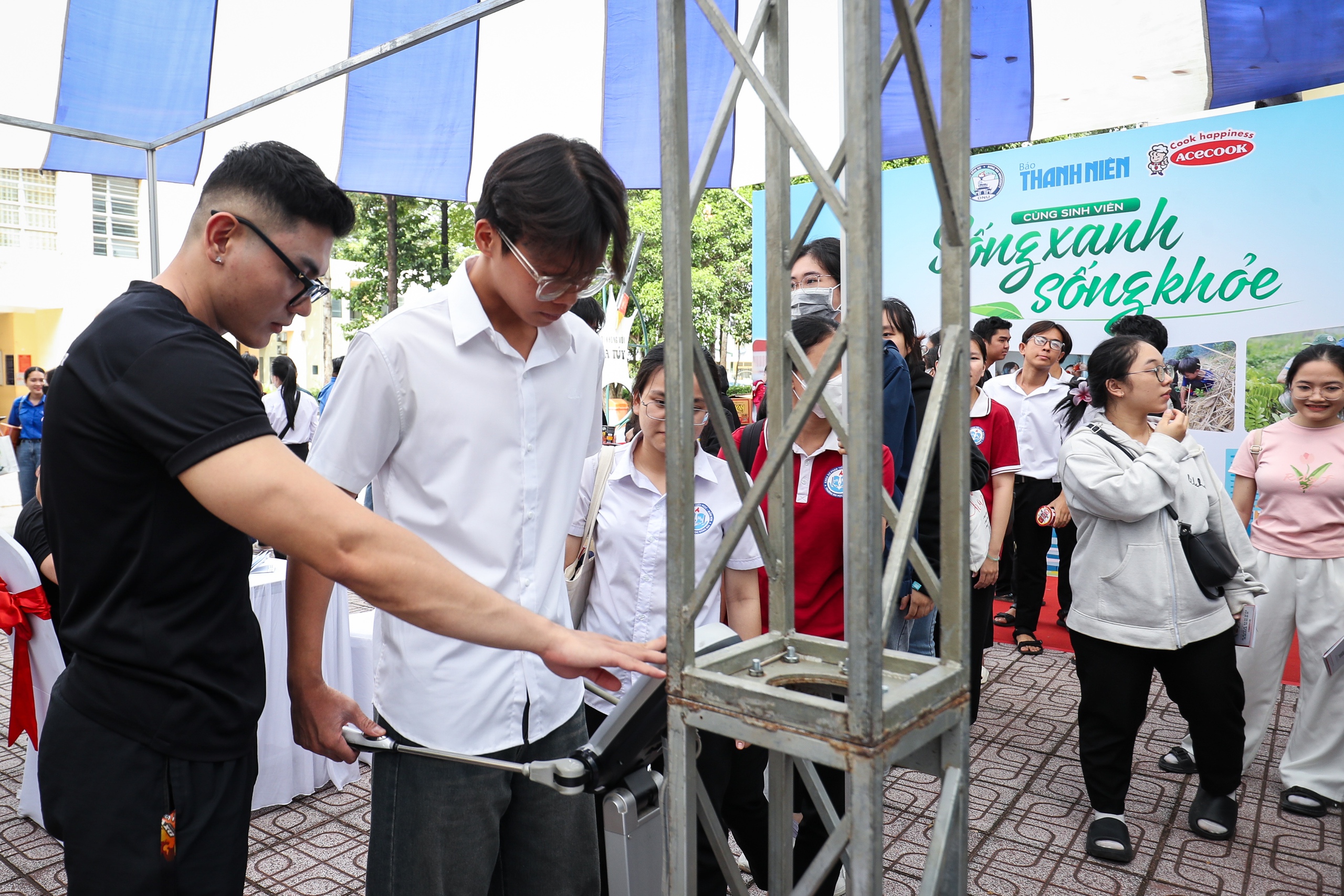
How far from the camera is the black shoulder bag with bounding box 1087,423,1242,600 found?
3266 mm

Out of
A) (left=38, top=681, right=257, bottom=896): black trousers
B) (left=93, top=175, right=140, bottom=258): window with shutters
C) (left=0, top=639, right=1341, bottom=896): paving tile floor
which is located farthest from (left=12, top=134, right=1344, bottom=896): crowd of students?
(left=93, top=175, right=140, bottom=258): window with shutters

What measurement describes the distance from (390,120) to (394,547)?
18.2 feet

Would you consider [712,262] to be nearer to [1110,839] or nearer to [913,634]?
[913,634]

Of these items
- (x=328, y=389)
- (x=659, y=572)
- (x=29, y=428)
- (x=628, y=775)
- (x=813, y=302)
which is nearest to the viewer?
(x=628, y=775)

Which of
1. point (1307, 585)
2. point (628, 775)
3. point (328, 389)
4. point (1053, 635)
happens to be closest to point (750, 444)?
point (628, 775)

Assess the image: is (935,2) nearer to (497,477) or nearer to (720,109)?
(720,109)

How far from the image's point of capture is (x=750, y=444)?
3088 millimetres

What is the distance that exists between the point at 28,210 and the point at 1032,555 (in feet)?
82.2

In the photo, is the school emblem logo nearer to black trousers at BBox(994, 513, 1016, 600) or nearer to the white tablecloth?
black trousers at BBox(994, 513, 1016, 600)

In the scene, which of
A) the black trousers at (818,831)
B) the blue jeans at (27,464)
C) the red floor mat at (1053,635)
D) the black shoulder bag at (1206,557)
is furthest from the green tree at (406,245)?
the black trousers at (818,831)

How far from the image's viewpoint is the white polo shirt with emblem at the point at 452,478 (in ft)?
5.42

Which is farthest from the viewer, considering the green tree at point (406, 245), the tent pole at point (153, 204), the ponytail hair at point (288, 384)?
the green tree at point (406, 245)

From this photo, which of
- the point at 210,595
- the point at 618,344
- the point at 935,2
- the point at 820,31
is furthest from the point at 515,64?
the point at 210,595

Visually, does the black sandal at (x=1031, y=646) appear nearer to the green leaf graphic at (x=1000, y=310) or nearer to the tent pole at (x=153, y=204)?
the green leaf graphic at (x=1000, y=310)
